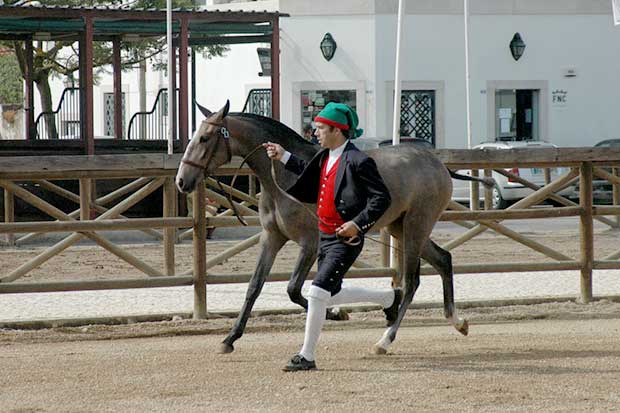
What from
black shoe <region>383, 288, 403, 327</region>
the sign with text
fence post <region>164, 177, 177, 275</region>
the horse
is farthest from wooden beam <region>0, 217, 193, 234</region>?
the sign with text

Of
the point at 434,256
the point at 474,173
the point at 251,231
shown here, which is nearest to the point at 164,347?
the point at 434,256

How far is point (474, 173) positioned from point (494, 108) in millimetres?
20076

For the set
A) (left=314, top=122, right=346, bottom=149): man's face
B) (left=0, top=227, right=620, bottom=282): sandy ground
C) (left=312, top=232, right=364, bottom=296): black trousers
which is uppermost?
(left=314, top=122, right=346, bottom=149): man's face

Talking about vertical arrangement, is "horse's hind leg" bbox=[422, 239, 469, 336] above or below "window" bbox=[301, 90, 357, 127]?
below

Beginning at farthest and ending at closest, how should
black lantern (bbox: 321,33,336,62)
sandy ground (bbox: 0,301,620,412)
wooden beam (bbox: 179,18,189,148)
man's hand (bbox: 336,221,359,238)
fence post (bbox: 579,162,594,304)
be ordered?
black lantern (bbox: 321,33,336,62) → wooden beam (bbox: 179,18,189,148) → fence post (bbox: 579,162,594,304) → man's hand (bbox: 336,221,359,238) → sandy ground (bbox: 0,301,620,412)

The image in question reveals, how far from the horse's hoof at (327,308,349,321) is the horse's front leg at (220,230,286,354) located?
4.56 feet

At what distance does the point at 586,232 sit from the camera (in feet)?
41.4

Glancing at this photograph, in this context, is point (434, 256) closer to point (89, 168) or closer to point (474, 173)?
point (89, 168)

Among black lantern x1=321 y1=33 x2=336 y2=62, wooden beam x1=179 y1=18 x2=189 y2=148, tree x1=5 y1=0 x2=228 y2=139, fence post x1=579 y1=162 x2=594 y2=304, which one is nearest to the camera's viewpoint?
fence post x1=579 y1=162 x2=594 y2=304

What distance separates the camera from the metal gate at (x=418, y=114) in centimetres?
3459

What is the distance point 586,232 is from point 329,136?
4723 mm

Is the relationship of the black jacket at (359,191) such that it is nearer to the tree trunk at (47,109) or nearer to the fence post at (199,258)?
the fence post at (199,258)

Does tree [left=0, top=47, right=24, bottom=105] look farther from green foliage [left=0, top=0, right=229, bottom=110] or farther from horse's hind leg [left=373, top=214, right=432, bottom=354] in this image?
horse's hind leg [left=373, top=214, right=432, bottom=354]

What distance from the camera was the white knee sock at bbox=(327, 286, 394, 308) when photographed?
30.0ft
